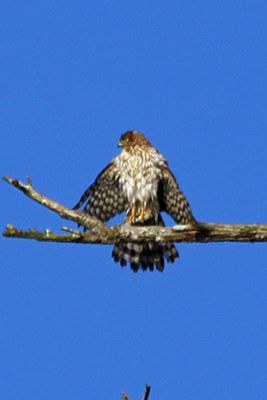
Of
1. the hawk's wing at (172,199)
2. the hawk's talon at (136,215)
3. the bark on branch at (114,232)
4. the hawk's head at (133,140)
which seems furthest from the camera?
the hawk's head at (133,140)

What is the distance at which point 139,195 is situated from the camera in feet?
34.2

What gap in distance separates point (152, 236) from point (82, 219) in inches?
32.3

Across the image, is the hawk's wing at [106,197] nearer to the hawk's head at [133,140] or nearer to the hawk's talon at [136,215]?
the hawk's talon at [136,215]

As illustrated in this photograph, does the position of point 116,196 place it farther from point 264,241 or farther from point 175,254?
point 264,241

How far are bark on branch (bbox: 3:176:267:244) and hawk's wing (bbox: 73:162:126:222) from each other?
2.35 meters

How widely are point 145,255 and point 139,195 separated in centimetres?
85

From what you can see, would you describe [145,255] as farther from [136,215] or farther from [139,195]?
[139,195]

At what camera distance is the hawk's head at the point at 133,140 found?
10.6 meters

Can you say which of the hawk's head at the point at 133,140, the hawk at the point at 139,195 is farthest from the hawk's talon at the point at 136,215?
the hawk's head at the point at 133,140

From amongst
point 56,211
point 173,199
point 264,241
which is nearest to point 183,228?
point 264,241

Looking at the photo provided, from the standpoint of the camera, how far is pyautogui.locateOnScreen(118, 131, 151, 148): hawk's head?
1065 cm

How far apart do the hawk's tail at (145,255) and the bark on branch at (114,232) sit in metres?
2.21

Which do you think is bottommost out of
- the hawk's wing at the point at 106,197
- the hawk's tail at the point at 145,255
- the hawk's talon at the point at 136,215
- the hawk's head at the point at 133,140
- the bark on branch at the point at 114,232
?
the bark on branch at the point at 114,232

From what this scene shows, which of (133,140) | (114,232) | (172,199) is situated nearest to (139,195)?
(172,199)
